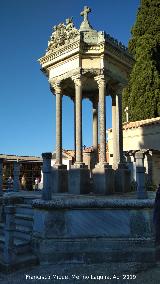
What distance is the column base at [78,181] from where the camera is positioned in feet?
33.2

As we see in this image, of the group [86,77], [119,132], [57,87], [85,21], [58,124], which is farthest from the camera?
[85,21]

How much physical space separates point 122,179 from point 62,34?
5.88 meters

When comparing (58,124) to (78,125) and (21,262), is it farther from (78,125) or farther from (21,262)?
(21,262)

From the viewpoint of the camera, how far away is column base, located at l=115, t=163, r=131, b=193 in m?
10.9

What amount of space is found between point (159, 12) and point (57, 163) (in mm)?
22406

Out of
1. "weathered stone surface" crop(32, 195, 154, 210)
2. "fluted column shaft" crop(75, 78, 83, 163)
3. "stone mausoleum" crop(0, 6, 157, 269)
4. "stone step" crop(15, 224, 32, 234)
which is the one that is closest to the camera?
"stone mausoleum" crop(0, 6, 157, 269)

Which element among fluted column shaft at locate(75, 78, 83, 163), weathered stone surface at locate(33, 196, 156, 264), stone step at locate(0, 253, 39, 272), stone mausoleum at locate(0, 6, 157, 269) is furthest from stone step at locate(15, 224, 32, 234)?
fluted column shaft at locate(75, 78, 83, 163)

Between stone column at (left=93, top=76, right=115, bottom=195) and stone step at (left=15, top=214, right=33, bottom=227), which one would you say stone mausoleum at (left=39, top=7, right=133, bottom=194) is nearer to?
→ stone column at (left=93, top=76, right=115, bottom=195)

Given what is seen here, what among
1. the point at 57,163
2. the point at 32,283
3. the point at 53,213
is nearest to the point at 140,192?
the point at 53,213

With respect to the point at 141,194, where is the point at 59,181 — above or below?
above

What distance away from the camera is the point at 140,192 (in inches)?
291

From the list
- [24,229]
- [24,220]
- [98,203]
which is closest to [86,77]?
[98,203]

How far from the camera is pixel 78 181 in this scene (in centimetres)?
1013

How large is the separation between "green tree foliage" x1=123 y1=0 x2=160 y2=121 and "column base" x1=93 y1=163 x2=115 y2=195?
15.9 m
